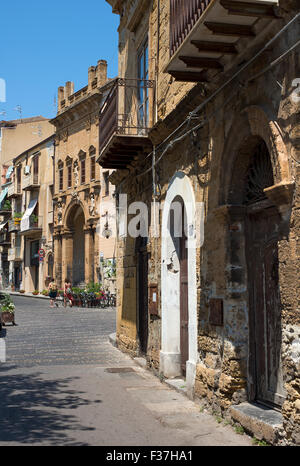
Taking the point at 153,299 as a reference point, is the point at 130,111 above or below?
Answer: above

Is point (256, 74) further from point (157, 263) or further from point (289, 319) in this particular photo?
point (157, 263)

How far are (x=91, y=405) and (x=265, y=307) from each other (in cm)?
274

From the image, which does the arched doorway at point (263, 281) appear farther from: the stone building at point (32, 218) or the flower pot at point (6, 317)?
the stone building at point (32, 218)

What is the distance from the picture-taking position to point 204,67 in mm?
6203

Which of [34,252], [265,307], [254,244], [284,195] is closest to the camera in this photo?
[284,195]

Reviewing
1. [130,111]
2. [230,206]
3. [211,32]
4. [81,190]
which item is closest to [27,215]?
[81,190]

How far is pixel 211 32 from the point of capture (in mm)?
5320

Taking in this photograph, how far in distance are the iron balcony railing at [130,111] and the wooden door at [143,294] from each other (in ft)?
7.66

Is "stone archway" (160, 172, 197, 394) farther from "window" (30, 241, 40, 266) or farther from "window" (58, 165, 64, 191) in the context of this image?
"window" (30, 241, 40, 266)

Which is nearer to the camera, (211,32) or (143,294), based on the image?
(211,32)

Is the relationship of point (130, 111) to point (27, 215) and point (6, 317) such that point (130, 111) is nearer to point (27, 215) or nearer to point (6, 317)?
point (6, 317)

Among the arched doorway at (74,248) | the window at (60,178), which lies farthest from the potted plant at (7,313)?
the window at (60,178)

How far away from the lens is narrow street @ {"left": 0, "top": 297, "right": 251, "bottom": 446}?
211 inches

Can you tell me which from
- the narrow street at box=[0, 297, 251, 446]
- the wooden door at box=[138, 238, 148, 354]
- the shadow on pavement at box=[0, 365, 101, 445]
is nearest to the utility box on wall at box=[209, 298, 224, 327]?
the narrow street at box=[0, 297, 251, 446]
